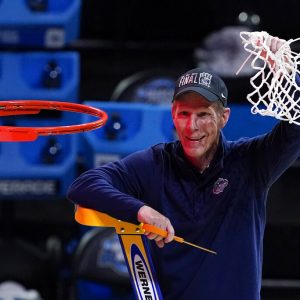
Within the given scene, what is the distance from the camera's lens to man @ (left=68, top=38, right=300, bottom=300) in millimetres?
3162

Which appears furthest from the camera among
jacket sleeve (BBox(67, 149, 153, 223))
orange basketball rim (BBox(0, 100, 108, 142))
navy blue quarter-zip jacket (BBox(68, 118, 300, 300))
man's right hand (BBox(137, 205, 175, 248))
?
orange basketball rim (BBox(0, 100, 108, 142))

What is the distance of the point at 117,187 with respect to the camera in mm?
3252

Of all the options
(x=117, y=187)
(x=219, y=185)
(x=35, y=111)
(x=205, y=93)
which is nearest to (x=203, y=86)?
(x=205, y=93)

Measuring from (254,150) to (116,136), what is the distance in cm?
184

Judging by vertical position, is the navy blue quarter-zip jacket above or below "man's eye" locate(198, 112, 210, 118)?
below

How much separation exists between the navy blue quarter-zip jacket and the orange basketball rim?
0.70 feet

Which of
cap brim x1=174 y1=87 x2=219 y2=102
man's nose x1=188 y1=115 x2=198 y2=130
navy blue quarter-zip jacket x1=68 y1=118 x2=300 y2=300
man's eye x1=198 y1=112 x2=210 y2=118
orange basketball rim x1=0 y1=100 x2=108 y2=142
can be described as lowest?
navy blue quarter-zip jacket x1=68 y1=118 x2=300 y2=300

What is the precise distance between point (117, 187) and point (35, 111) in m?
0.68

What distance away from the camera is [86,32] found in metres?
6.03

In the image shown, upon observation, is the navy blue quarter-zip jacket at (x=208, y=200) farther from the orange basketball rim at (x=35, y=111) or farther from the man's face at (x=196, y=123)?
the orange basketball rim at (x=35, y=111)

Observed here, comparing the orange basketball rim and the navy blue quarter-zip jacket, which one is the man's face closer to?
the navy blue quarter-zip jacket

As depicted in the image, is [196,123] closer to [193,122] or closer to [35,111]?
[193,122]

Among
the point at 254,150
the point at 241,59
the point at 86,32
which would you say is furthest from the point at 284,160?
the point at 86,32

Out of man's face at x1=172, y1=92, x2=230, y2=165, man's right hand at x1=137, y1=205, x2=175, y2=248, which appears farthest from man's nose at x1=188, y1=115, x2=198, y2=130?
man's right hand at x1=137, y1=205, x2=175, y2=248
